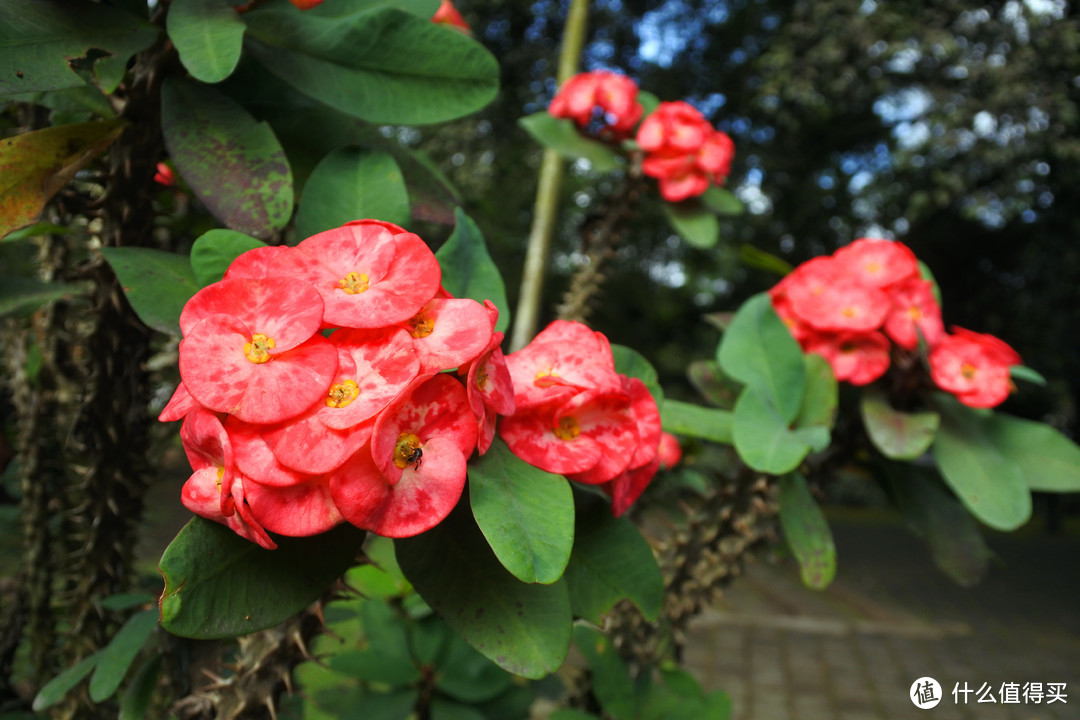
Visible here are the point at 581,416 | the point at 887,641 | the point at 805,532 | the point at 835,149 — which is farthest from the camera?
the point at 835,149

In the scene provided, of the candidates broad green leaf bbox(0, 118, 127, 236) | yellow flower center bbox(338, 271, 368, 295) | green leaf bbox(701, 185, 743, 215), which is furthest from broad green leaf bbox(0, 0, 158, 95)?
green leaf bbox(701, 185, 743, 215)

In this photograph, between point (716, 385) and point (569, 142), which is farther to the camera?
point (569, 142)

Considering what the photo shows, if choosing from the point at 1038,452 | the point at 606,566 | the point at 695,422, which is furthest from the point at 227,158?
the point at 1038,452

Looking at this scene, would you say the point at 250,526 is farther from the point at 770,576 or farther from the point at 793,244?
the point at 793,244

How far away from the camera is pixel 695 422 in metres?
0.78

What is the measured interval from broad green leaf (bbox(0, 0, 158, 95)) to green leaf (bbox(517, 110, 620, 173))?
80cm

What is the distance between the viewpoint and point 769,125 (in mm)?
4457

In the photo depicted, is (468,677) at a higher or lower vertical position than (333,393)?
lower

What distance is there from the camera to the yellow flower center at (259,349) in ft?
1.22

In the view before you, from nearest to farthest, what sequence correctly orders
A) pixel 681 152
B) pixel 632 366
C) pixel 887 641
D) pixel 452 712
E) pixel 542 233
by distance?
pixel 632 366 → pixel 452 712 → pixel 681 152 → pixel 542 233 → pixel 887 641

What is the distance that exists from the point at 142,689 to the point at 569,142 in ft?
3.35

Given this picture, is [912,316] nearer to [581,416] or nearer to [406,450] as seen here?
[581,416]

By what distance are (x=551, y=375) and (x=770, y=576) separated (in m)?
4.29

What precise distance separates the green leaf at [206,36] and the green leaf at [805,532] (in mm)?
691
